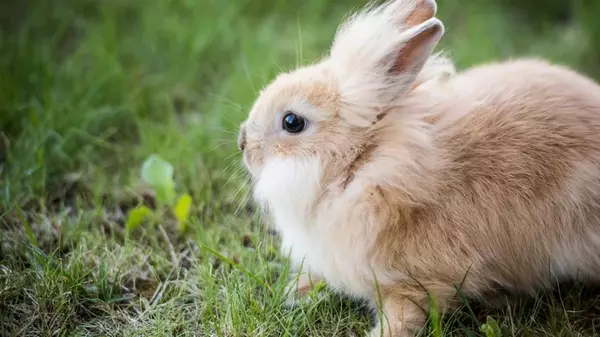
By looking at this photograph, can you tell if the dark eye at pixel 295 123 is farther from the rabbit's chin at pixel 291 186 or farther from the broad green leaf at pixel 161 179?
the broad green leaf at pixel 161 179

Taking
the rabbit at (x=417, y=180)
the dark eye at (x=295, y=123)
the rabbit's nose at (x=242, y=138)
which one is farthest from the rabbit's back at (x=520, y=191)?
the rabbit's nose at (x=242, y=138)

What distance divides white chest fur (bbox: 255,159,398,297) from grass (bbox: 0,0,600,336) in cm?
17

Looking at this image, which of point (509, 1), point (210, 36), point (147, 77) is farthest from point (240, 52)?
point (509, 1)

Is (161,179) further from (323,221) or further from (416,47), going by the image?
(416,47)

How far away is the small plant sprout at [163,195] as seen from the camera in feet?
8.17

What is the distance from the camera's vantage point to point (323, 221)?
194 cm

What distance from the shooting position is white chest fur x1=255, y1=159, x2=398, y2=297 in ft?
6.21

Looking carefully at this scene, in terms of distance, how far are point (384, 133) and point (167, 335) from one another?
85cm

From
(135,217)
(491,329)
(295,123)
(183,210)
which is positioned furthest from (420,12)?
(135,217)

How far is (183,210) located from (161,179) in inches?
6.4

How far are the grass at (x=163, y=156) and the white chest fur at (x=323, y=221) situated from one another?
0.17 m

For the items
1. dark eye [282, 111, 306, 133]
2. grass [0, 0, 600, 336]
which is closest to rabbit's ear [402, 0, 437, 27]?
dark eye [282, 111, 306, 133]

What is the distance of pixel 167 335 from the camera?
1958 millimetres

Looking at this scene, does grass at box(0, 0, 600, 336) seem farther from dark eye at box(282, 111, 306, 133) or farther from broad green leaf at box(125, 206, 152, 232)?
dark eye at box(282, 111, 306, 133)
